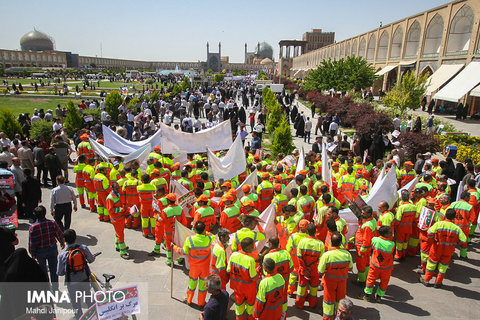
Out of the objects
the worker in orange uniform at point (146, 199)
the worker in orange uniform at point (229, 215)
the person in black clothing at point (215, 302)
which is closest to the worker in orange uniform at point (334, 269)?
the person in black clothing at point (215, 302)

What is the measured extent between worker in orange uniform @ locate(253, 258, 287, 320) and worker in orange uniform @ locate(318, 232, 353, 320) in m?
0.78

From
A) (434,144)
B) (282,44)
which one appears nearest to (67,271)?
(434,144)

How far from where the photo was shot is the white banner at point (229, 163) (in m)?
8.74

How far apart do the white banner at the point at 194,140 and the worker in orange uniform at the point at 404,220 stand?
569 cm

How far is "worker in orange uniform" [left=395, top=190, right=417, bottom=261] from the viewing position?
21.4ft

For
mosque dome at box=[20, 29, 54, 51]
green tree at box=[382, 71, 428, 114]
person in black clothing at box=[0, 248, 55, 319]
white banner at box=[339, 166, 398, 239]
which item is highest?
mosque dome at box=[20, 29, 54, 51]

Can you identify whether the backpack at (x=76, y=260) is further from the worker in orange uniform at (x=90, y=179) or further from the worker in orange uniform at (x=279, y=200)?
the worker in orange uniform at (x=90, y=179)

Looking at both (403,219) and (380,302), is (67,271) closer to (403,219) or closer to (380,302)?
(380,302)

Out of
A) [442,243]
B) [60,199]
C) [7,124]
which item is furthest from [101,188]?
[7,124]

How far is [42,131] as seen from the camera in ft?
48.4

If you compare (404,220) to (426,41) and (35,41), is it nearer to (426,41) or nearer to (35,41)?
(426,41)

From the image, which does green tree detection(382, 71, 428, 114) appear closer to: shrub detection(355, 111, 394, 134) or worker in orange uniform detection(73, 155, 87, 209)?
shrub detection(355, 111, 394, 134)

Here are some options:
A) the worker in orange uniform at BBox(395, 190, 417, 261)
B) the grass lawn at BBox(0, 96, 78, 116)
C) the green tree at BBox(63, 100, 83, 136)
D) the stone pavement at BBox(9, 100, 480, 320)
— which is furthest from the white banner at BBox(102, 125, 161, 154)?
the grass lawn at BBox(0, 96, 78, 116)

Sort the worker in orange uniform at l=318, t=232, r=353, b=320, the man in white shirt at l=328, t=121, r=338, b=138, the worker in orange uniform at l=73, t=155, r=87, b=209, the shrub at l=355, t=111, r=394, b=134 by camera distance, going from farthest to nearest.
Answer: the man in white shirt at l=328, t=121, r=338, b=138 < the shrub at l=355, t=111, r=394, b=134 < the worker in orange uniform at l=73, t=155, r=87, b=209 < the worker in orange uniform at l=318, t=232, r=353, b=320
